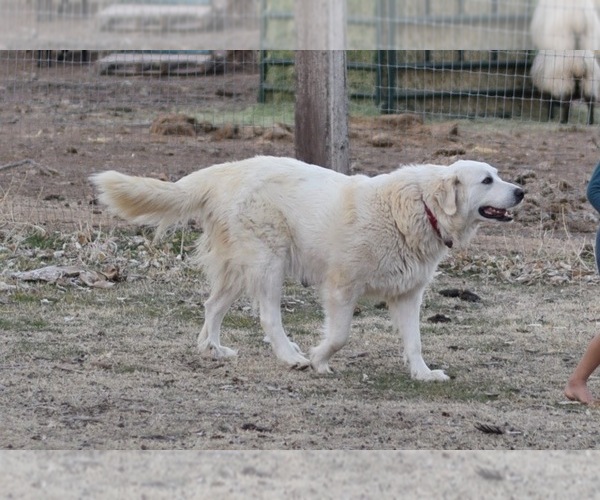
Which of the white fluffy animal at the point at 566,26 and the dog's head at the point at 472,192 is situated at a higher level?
the white fluffy animal at the point at 566,26

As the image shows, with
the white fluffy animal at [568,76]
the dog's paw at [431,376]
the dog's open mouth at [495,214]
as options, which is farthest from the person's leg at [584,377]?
the white fluffy animal at [568,76]

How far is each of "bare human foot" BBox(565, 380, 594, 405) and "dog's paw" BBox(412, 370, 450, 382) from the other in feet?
2.41

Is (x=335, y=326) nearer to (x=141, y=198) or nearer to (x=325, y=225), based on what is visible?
(x=325, y=225)

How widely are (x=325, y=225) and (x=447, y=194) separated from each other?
0.67 metres

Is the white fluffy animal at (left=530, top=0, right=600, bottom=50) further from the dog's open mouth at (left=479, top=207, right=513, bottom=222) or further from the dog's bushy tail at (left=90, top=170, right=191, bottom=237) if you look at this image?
the dog's bushy tail at (left=90, top=170, right=191, bottom=237)

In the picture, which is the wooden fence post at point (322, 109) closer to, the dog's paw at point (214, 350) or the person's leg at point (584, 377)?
the dog's paw at point (214, 350)

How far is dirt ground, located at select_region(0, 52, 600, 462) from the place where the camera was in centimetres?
477

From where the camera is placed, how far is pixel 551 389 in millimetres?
5621

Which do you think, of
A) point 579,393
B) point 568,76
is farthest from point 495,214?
point 568,76

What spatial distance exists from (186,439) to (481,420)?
4.37 ft

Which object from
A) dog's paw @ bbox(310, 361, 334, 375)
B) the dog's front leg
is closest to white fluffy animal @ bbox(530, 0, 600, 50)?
the dog's front leg

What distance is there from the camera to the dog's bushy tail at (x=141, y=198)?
6.05 meters

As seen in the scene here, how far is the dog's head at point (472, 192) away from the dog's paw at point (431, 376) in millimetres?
834

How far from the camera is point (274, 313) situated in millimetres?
6062
